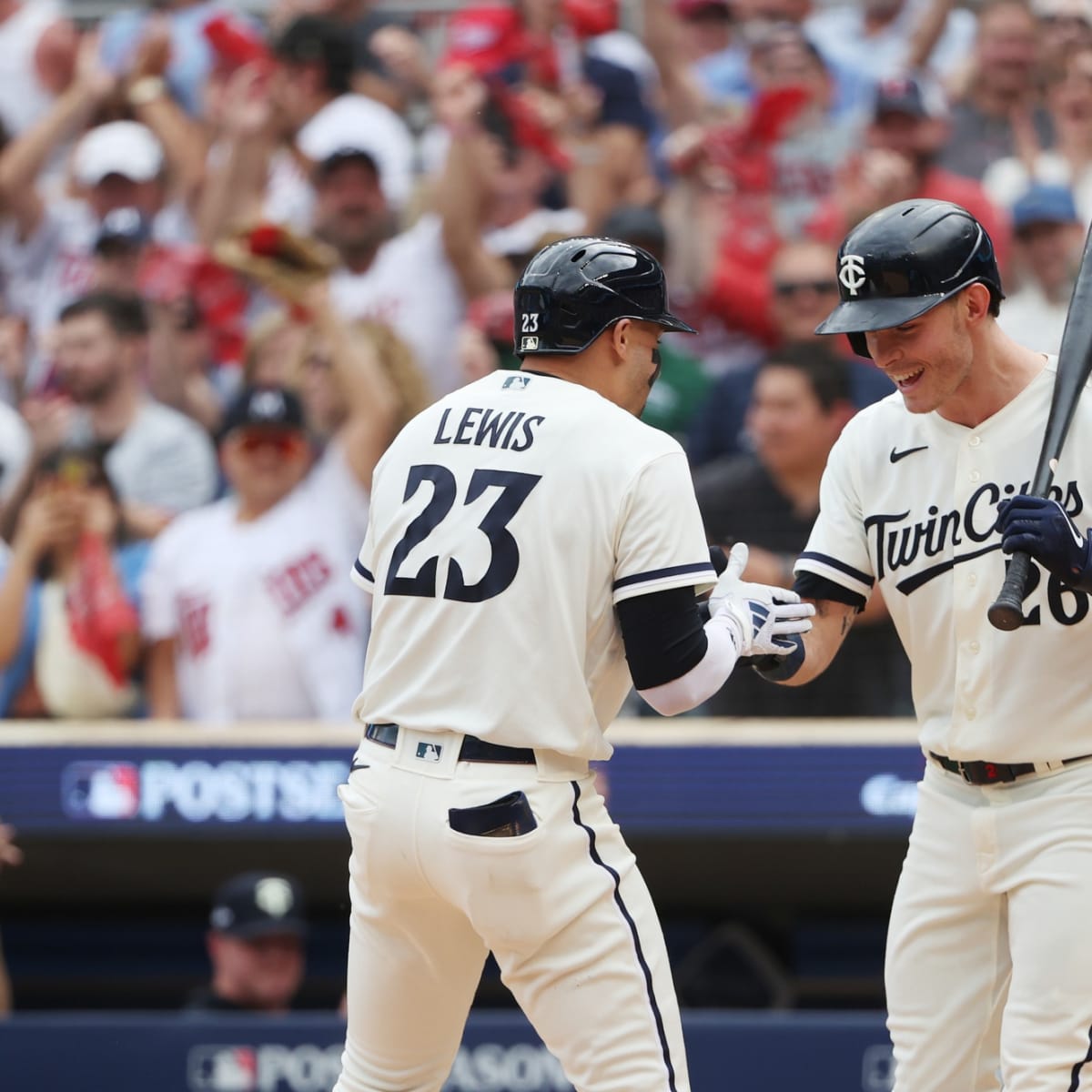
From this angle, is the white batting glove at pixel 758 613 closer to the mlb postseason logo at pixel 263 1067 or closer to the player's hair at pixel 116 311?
the mlb postseason logo at pixel 263 1067

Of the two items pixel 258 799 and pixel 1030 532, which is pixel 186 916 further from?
pixel 1030 532

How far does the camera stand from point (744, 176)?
6.40 meters

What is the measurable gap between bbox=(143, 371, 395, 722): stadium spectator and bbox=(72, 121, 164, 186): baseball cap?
157cm

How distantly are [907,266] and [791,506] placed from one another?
2.48 metres

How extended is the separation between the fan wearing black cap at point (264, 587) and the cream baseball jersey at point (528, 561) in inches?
106

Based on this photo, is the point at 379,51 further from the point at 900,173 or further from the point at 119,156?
the point at 900,173

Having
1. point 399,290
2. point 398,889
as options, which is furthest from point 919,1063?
point 399,290

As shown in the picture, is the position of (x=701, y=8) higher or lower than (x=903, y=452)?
higher

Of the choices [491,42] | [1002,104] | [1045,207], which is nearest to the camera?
[1045,207]

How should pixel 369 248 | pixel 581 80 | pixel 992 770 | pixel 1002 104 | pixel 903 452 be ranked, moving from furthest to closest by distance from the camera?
pixel 581 80 < pixel 369 248 < pixel 1002 104 < pixel 903 452 < pixel 992 770

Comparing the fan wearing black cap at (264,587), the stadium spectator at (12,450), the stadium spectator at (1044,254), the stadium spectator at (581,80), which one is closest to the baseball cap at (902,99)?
the stadium spectator at (1044,254)

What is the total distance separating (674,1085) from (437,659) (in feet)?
2.49

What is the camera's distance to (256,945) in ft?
18.1

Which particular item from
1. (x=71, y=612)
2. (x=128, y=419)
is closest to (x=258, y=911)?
(x=71, y=612)
